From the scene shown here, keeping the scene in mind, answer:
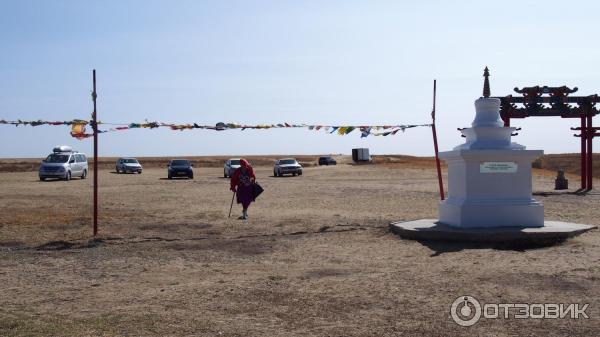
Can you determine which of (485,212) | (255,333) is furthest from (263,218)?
(255,333)

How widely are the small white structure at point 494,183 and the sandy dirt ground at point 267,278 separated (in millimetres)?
1256

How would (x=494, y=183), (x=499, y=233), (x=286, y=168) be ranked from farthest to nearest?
(x=286, y=168)
(x=494, y=183)
(x=499, y=233)

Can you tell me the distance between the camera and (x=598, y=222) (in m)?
15.4

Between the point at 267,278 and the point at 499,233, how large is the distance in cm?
484

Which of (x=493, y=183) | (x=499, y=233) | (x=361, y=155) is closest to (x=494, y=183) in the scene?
(x=493, y=183)

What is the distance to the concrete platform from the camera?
1184 cm

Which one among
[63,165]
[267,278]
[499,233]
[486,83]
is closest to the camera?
[267,278]

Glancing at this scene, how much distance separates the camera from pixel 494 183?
43.1ft

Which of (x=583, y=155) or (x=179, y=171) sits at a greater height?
(x=583, y=155)

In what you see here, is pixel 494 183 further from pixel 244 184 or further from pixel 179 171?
pixel 179 171

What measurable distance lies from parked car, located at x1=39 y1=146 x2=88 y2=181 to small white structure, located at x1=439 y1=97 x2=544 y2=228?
32.8m

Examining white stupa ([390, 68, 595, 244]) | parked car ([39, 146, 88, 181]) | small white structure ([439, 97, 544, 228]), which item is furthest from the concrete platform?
parked car ([39, 146, 88, 181])

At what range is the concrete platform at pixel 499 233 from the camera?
1184cm

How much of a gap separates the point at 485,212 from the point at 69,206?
44.3 ft
